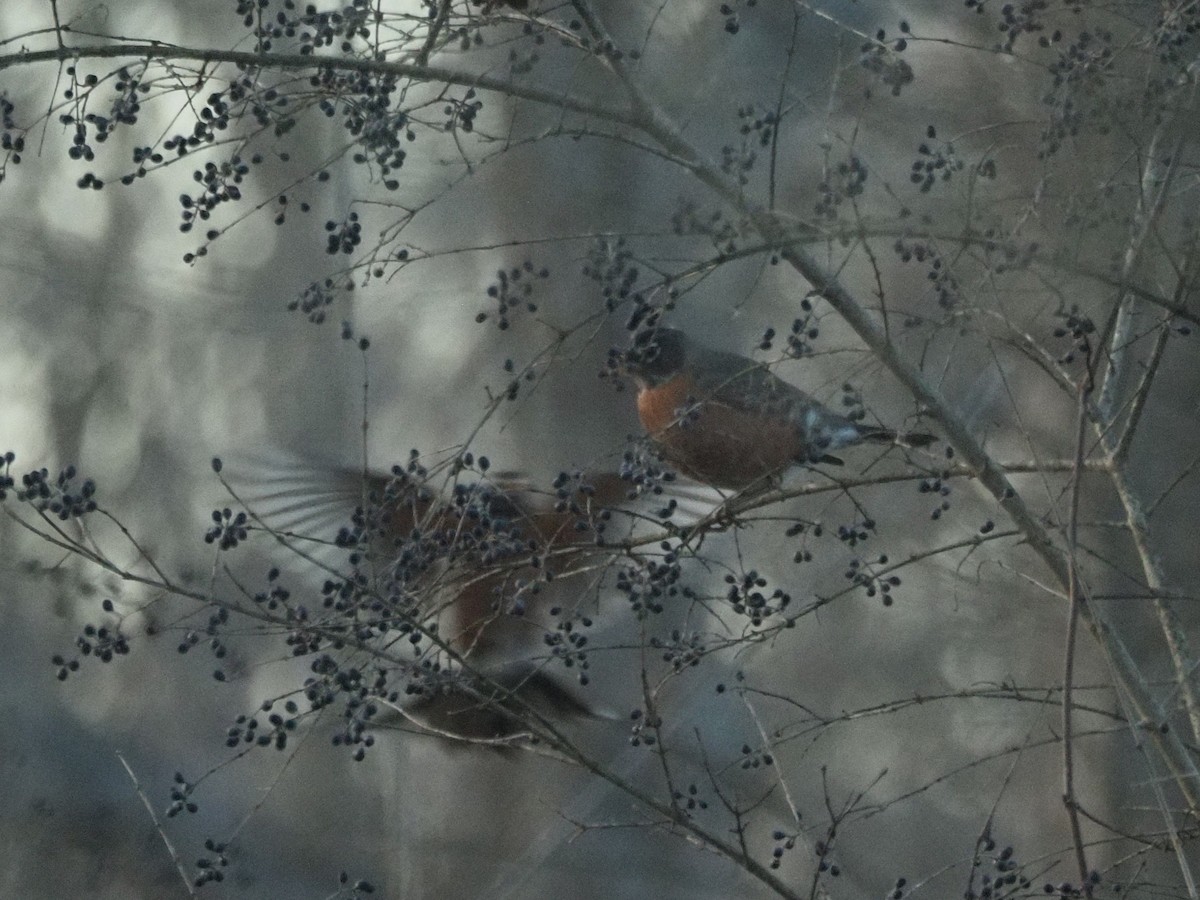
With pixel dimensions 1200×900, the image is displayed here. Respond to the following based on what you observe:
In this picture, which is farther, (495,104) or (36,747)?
(495,104)

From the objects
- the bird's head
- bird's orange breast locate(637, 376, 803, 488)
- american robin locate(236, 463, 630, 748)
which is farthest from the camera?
the bird's head

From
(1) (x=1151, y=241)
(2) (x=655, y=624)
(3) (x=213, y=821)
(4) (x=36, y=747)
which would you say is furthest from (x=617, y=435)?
(1) (x=1151, y=241)

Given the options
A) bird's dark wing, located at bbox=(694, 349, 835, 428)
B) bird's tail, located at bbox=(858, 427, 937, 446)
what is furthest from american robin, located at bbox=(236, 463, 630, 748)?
bird's tail, located at bbox=(858, 427, 937, 446)

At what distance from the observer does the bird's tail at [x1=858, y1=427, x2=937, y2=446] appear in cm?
180

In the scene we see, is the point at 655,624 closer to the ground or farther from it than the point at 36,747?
farther from it

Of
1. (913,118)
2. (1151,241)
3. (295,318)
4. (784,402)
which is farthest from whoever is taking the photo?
(295,318)

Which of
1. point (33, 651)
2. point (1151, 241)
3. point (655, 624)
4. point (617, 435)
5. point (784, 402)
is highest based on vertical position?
point (617, 435)

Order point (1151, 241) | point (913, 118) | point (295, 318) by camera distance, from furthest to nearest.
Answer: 1. point (295, 318)
2. point (913, 118)
3. point (1151, 241)

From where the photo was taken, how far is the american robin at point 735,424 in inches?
81.8

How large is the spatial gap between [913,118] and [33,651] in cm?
247

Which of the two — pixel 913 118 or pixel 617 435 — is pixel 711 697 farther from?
pixel 913 118

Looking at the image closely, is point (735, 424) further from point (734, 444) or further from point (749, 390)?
point (749, 390)

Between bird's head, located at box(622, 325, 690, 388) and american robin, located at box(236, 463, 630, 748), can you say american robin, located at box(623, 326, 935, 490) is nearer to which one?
bird's head, located at box(622, 325, 690, 388)

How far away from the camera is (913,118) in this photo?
3.34m
